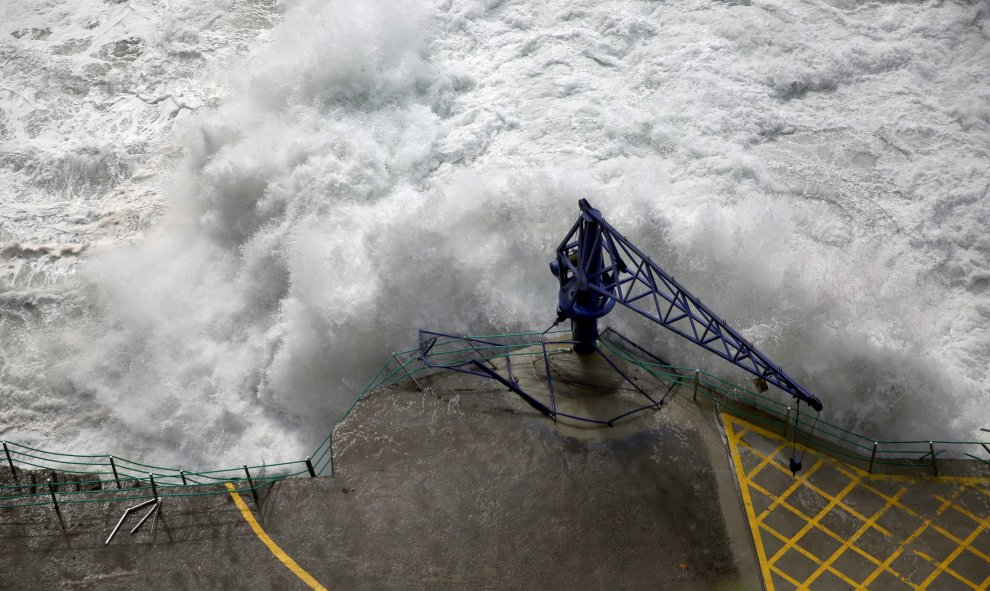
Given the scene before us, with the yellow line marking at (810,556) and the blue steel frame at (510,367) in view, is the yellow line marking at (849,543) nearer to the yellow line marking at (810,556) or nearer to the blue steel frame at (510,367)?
the yellow line marking at (810,556)

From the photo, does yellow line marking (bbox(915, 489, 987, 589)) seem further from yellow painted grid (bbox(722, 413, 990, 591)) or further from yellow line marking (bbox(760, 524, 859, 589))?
yellow line marking (bbox(760, 524, 859, 589))

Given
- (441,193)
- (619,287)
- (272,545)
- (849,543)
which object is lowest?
(272,545)

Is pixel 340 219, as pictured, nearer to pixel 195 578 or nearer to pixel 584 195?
pixel 584 195

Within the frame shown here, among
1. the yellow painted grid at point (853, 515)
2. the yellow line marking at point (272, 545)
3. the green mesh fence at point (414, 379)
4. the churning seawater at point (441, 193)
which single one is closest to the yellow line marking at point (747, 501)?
the yellow painted grid at point (853, 515)

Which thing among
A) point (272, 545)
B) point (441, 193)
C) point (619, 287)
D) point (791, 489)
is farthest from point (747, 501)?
point (441, 193)

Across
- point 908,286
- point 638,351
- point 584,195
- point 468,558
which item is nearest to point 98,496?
point 468,558

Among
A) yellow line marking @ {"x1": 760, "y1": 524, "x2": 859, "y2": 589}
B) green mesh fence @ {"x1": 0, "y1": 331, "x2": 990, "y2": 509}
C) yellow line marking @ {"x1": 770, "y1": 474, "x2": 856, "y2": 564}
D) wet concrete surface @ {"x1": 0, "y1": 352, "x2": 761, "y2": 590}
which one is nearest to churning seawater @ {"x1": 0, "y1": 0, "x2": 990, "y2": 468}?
green mesh fence @ {"x1": 0, "y1": 331, "x2": 990, "y2": 509}

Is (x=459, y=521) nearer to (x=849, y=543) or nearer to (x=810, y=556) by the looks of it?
(x=810, y=556)
